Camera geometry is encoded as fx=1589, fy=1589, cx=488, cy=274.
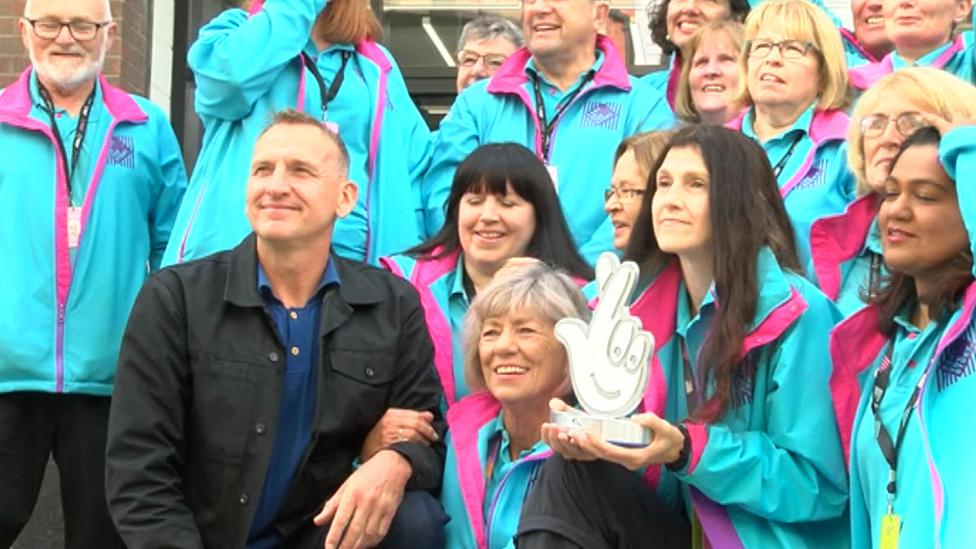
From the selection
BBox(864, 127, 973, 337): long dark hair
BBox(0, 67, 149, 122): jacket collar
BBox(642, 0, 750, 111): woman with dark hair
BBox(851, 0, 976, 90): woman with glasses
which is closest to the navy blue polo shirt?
BBox(0, 67, 149, 122): jacket collar

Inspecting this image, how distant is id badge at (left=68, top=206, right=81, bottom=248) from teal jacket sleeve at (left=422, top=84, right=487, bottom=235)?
1206 millimetres

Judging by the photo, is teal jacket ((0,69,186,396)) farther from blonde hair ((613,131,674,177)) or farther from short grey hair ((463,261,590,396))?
→ blonde hair ((613,131,674,177))

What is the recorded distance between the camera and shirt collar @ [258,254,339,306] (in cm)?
449

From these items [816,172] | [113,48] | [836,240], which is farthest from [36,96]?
[836,240]

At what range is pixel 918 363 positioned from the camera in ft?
11.8

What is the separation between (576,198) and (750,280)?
1.44 m

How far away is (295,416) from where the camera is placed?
4402 millimetres

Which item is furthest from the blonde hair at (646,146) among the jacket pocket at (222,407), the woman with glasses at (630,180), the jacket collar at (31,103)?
the jacket collar at (31,103)

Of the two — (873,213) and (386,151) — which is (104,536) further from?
(873,213)

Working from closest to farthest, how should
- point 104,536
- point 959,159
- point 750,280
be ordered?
point 959,159, point 750,280, point 104,536

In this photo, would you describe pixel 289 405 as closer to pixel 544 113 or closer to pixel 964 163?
pixel 544 113

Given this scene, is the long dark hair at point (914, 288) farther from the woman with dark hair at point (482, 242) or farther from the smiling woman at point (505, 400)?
the woman with dark hair at point (482, 242)

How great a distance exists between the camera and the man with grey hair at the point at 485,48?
646 cm

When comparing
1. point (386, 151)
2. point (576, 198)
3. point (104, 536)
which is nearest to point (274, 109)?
point (386, 151)
